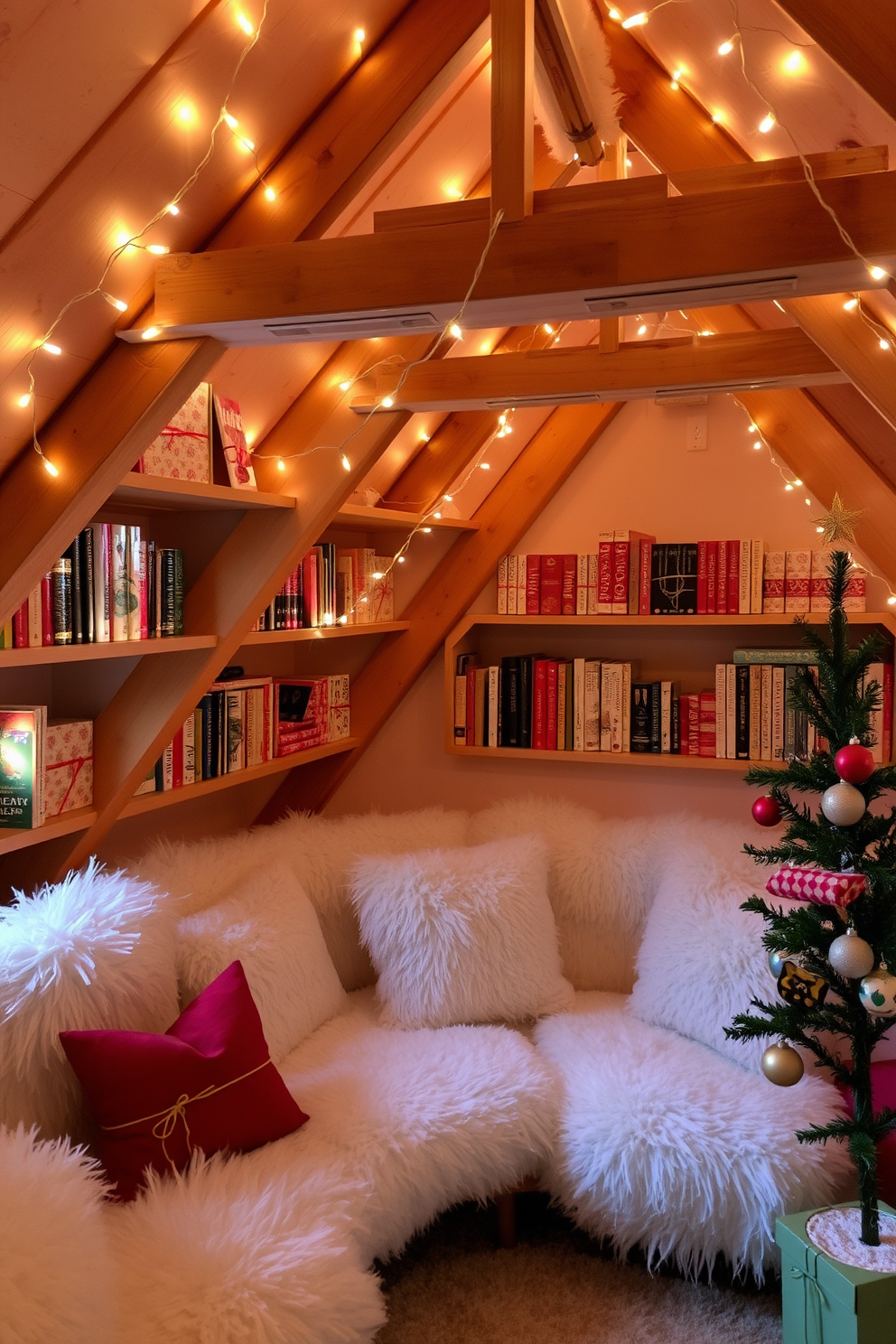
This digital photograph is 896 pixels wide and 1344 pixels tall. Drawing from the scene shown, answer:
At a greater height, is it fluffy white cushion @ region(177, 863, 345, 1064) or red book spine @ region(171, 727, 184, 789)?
red book spine @ region(171, 727, 184, 789)

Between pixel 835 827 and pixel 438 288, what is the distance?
116 cm

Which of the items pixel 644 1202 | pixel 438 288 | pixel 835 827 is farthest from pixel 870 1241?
pixel 438 288

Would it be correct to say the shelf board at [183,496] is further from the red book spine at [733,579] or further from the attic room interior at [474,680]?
the red book spine at [733,579]

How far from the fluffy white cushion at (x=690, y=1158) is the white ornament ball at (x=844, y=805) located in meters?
0.67

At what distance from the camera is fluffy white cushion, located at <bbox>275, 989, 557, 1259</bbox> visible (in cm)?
177

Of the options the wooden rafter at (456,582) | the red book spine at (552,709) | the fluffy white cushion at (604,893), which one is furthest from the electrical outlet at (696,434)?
the fluffy white cushion at (604,893)

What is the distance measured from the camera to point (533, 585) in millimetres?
3070

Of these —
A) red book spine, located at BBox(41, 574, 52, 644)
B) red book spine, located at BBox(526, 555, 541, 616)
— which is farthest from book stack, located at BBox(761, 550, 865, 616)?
red book spine, located at BBox(41, 574, 52, 644)

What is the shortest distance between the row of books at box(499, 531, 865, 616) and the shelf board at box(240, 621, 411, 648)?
357 mm

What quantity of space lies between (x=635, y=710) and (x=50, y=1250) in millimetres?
2105

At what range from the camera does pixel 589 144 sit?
207 centimetres

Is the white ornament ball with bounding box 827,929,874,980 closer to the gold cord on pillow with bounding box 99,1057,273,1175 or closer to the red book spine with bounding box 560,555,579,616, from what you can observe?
the gold cord on pillow with bounding box 99,1057,273,1175

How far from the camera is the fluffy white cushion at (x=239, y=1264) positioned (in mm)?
1358

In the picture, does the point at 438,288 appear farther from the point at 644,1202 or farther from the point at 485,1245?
the point at 485,1245
